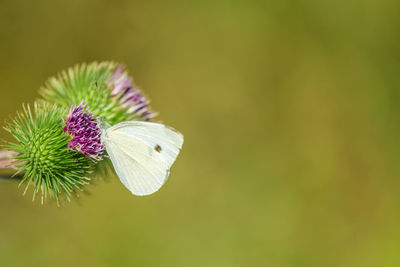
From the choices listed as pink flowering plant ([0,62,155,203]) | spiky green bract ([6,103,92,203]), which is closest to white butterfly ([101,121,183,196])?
pink flowering plant ([0,62,155,203])

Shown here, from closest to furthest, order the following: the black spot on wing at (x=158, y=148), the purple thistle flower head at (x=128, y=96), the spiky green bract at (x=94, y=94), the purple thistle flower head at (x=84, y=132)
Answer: the purple thistle flower head at (x=84, y=132), the black spot on wing at (x=158, y=148), the spiky green bract at (x=94, y=94), the purple thistle flower head at (x=128, y=96)

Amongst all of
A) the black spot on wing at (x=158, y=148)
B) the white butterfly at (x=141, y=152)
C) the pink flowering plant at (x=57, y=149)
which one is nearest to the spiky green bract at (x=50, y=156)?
the pink flowering plant at (x=57, y=149)

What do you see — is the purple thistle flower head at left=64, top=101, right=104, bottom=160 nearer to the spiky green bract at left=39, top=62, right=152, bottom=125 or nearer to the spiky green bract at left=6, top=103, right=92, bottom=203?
the spiky green bract at left=6, top=103, right=92, bottom=203

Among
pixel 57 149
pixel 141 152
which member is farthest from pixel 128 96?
pixel 57 149

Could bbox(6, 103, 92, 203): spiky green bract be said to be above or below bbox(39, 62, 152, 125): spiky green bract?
below

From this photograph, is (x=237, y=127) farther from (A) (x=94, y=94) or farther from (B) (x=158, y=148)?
(B) (x=158, y=148)

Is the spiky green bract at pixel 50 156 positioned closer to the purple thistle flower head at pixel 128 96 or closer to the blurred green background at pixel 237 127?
the purple thistle flower head at pixel 128 96
